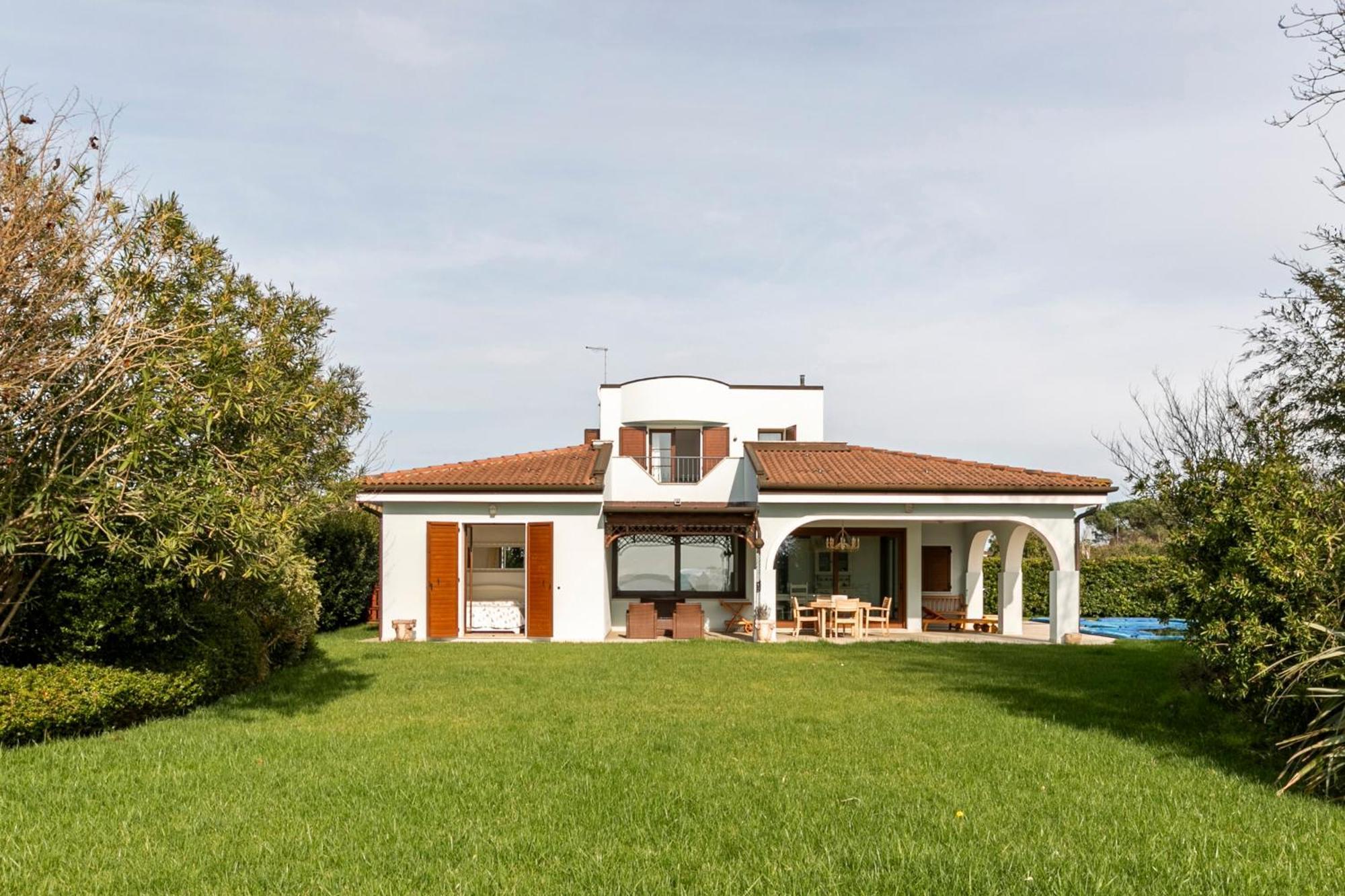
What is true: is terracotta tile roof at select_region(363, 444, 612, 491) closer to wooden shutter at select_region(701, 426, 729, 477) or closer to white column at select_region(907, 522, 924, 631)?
wooden shutter at select_region(701, 426, 729, 477)

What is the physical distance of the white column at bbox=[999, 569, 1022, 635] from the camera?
21.4 metres

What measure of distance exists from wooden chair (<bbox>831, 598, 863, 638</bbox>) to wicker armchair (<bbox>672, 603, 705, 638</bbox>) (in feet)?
9.42

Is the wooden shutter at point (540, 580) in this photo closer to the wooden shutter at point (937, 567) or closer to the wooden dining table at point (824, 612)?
the wooden dining table at point (824, 612)

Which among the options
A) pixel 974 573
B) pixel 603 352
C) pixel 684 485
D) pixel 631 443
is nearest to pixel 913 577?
pixel 974 573

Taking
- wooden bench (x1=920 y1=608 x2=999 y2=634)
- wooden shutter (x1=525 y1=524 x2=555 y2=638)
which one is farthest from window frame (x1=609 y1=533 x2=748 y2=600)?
wooden bench (x1=920 y1=608 x2=999 y2=634)

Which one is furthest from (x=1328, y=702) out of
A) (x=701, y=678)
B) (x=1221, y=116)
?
(x=1221, y=116)

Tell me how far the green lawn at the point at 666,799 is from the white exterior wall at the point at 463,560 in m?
7.33

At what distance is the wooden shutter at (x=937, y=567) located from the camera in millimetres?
23047

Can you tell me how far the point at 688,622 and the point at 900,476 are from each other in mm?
5550

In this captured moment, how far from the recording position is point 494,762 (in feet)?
24.9

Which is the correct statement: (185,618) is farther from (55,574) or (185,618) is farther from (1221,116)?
(1221,116)

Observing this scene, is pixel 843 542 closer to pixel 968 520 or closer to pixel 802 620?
pixel 802 620

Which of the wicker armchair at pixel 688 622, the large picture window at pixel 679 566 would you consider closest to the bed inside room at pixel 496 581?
the large picture window at pixel 679 566

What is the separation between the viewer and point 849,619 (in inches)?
805
